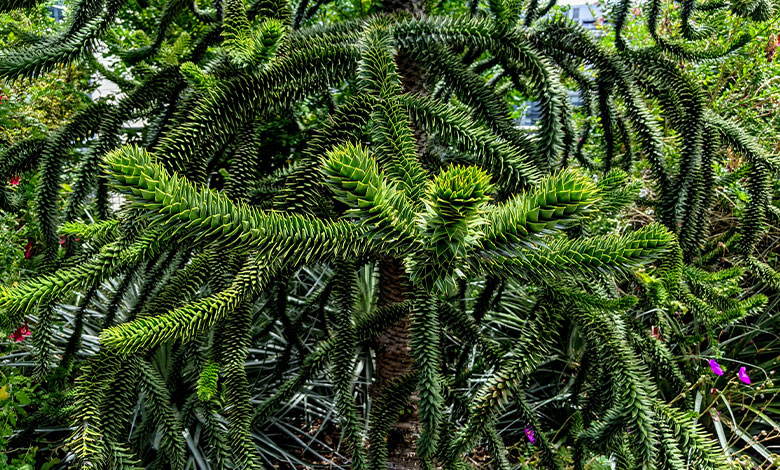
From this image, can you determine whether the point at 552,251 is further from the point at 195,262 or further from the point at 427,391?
the point at 195,262

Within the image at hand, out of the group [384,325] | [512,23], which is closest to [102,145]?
[384,325]

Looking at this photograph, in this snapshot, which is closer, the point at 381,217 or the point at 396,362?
the point at 381,217

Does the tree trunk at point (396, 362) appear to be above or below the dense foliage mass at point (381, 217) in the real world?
below

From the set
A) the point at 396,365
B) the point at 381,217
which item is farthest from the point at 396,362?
the point at 381,217

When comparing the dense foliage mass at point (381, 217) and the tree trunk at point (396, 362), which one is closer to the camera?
the dense foliage mass at point (381, 217)

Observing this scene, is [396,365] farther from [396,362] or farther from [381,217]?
[381,217]

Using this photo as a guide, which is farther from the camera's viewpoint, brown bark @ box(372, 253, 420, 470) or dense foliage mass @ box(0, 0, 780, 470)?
brown bark @ box(372, 253, 420, 470)

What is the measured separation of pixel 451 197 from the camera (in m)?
0.56

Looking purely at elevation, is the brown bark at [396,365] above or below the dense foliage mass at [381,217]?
below

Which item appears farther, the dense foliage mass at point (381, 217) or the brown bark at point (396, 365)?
the brown bark at point (396, 365)

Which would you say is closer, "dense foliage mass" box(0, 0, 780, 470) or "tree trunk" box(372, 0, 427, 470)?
"dense foliage mass" box(0, 0, 780, 470)

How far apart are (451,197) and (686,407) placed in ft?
6.43

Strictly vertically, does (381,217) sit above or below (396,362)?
above

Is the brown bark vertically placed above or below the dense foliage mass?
below
